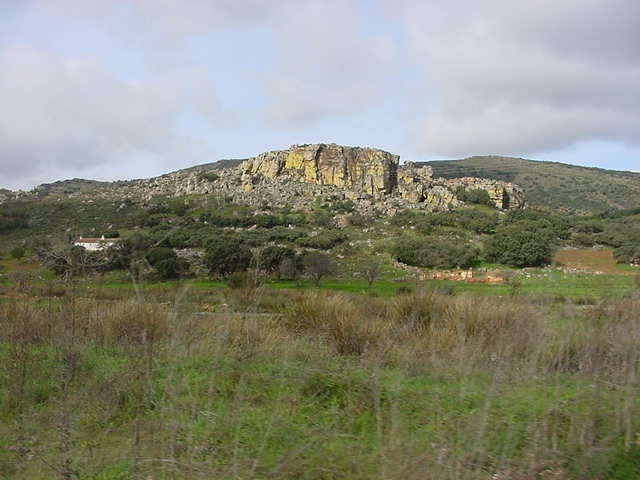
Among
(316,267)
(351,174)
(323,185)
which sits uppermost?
(351,174)

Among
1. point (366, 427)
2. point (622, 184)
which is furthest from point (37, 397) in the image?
point (622, 184)

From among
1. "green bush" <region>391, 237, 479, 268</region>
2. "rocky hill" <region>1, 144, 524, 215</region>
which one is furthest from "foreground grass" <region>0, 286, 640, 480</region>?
"rocky hill" <region>1, 144, 524, 215</region>

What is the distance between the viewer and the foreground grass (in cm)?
317

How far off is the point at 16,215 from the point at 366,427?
3543 cm

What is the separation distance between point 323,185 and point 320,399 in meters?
89.0

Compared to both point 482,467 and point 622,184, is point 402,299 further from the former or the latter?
point 622,184

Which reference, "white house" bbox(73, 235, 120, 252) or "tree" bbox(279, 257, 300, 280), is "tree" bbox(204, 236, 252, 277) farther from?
"white house" bbox(73, 235, 120, 252)

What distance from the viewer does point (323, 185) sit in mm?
92750

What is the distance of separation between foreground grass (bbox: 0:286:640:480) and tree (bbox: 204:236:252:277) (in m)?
18.9

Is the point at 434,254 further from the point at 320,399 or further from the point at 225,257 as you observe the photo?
the point at 320,399

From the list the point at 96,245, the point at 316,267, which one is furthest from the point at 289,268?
the point at 96,245

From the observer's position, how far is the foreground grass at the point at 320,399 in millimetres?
3170

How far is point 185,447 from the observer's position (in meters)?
3.39

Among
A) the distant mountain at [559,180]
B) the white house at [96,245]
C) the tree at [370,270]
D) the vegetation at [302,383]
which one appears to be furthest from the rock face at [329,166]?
the white house at [96,245]
